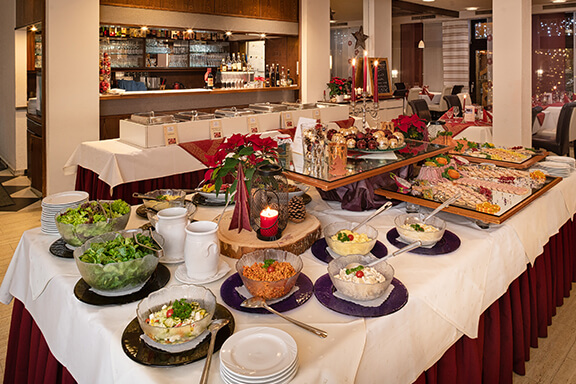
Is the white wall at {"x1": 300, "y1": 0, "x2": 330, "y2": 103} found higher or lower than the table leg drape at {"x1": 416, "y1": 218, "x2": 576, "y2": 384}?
higher

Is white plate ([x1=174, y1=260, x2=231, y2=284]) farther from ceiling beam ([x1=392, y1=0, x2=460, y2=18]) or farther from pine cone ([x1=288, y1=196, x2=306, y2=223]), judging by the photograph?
ceiling beam ([x1=392, y1=0, x2=460, y2=18])

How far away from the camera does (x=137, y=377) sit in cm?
101

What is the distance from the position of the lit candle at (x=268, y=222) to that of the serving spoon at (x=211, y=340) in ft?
1.56

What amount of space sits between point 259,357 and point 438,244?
36.7 inches

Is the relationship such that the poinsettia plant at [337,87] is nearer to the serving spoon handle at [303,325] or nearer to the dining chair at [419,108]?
the dining chair at [419,108]

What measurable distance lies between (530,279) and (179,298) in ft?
5.54

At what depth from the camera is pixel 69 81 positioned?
4.60 meters

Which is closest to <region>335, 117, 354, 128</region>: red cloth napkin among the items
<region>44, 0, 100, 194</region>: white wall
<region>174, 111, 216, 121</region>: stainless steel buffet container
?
<region>174, 111, 216, 121</region>: stainless steel buffet container

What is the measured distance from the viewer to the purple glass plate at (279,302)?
4.06 ft

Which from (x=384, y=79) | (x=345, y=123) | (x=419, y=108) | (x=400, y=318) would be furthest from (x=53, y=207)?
(x=384, y=79)

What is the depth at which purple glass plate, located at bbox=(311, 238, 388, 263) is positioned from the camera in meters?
1.57

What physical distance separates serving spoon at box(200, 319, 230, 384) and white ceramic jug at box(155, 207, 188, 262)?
43 cm

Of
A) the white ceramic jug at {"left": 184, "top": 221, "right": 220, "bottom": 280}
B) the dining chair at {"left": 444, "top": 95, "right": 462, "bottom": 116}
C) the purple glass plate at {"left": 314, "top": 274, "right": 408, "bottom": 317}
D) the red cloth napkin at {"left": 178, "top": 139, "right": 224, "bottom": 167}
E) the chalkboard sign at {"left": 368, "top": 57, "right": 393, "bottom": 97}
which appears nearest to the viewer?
the purple glass plate at {"left": 314, "top": 274, "right": 408, "bottom": 317}

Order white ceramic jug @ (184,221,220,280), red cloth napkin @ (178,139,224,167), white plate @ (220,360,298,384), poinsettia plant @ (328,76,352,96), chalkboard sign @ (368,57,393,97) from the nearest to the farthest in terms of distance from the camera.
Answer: white plate @ (220,360,298,384), white ceramic jug @ (184,221,220,280), red cloth napkin @ (178,139,224,167), poinsettia plant @ (328,76,352,96), chalkboard sign @ (368,57,393,97)
